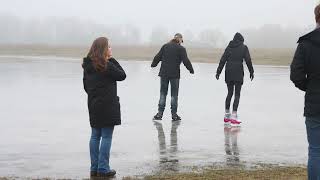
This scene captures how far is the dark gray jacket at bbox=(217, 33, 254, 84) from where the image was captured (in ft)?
42.6

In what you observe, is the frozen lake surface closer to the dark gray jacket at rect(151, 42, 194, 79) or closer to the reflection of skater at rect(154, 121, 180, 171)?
the reflection of skater at rect(154, 121, 180, 171)

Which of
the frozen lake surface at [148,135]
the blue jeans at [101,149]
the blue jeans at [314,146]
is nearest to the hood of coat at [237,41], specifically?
the frozen lake surface at [148,135]

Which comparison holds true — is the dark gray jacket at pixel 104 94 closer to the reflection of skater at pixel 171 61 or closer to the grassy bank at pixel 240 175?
the grassy bank at pixel 240 175

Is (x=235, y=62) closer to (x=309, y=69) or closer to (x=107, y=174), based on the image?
(x=107, y=174)

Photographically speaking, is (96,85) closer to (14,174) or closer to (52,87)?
(14,174)

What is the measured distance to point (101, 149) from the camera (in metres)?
7.86

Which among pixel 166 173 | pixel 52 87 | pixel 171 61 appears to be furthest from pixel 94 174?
pixel 52 87

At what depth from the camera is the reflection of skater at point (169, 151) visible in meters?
8.38

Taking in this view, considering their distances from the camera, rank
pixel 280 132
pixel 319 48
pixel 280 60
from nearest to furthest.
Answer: pixel 319 48
pixel 280 132
pixel 280 60

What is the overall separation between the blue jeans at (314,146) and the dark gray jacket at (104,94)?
2624 millimetres

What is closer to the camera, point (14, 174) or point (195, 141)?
point (14, 174)

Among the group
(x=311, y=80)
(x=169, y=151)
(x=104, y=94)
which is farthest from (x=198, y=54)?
(x=311, y=80)

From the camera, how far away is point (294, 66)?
6.06m

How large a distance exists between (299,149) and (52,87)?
44.2ft
